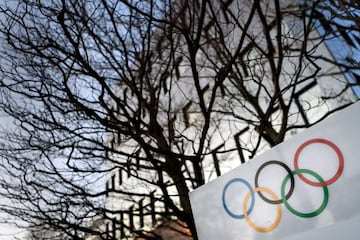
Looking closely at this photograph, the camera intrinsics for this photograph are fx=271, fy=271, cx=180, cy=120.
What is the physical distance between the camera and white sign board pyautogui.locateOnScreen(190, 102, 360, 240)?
189 cm

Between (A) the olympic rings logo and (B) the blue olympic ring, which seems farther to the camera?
(B) the blue olympic ring

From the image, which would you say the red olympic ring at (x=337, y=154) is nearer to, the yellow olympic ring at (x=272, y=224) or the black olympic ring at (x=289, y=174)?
the black olympic ring at (x=289, y=174)

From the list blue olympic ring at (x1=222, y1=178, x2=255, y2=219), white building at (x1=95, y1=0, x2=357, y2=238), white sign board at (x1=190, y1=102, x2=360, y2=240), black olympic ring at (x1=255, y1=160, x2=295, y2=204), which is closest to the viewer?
white sign board at (x1=190, y1=102, x2=360, y2=240)

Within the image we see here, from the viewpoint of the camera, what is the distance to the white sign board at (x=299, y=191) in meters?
1.89

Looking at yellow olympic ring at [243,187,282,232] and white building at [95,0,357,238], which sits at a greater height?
white building at [95,0,357,238]

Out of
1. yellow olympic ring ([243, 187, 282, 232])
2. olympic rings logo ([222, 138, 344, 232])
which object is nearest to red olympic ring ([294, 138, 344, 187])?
olympic rings logo ([222, 138, 344, 232])

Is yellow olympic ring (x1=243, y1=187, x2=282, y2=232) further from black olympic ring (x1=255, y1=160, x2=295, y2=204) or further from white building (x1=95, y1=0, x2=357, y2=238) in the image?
white building (x1=95, y1=0, x2=357, y2=238)

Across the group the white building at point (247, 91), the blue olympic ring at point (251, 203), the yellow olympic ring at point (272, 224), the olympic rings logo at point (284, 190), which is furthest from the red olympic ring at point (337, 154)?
the white building at point (247, 91)

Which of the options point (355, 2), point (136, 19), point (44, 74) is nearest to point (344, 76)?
point (355, 2)

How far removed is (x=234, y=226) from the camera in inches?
94.9

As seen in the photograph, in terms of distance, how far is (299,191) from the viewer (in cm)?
213

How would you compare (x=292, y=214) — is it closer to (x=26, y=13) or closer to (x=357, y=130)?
(x=357, y=130)

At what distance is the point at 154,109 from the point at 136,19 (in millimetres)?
1722

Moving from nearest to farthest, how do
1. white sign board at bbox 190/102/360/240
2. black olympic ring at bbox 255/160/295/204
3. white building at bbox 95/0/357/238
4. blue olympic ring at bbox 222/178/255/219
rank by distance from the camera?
white sign board at bbox 190/102/360/240 < black olympic ring at bbox 255/160/295/204 < blue olympic ring at bbox 222/178/255/219 < white building at bbox 95/0/357/238
